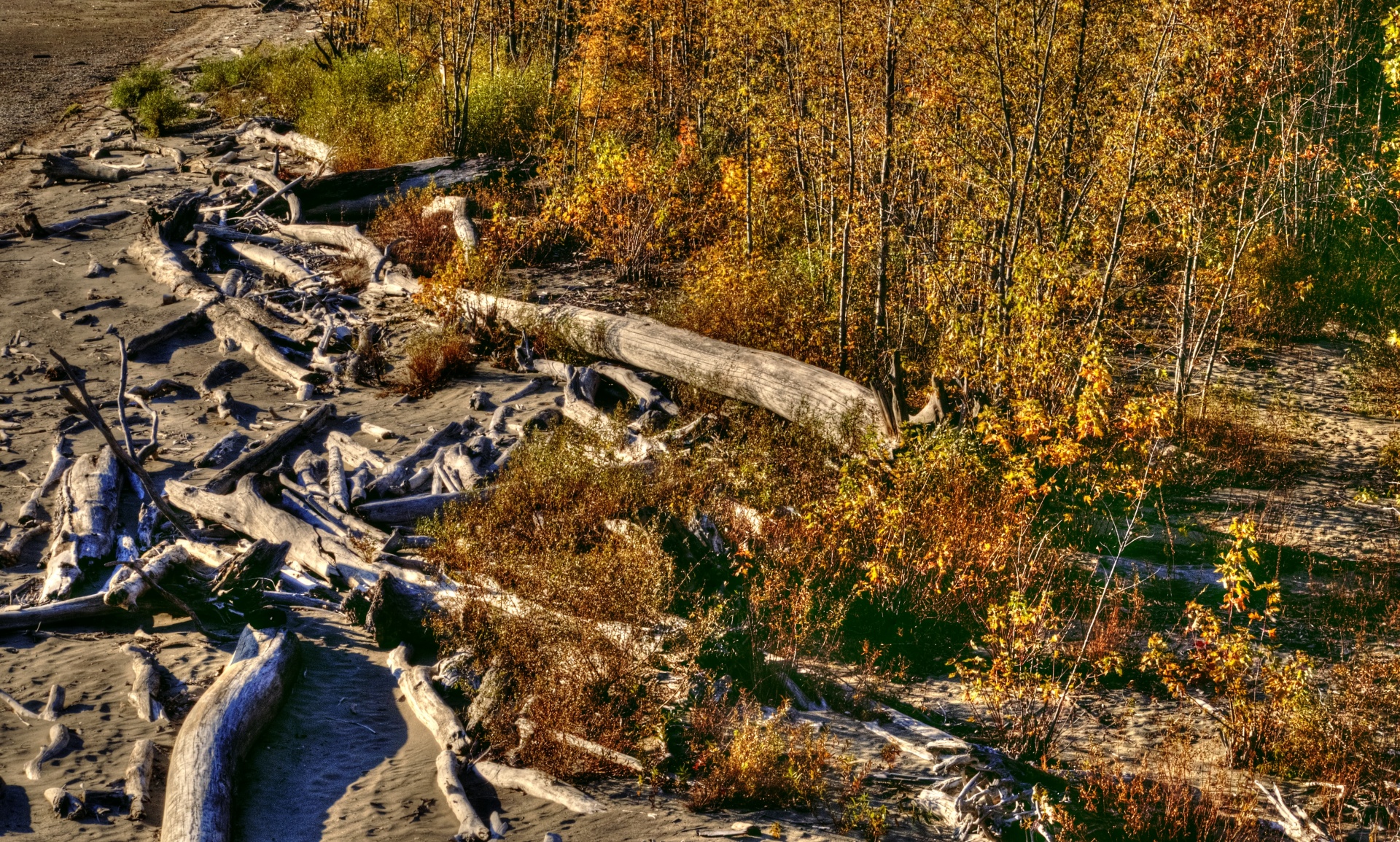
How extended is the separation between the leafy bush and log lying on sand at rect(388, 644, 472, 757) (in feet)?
70.3

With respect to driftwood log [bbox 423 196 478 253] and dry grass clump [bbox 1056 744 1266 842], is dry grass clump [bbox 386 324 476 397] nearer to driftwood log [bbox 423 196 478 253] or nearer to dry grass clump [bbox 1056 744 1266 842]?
driftwood log [bbox 423 196 478 253]

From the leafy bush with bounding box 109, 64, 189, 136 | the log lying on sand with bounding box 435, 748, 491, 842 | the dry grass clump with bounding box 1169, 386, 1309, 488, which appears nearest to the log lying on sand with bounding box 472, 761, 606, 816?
the log lying on sand with bounding box 435, 748, 491, 842

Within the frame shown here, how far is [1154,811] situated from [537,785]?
3945mm

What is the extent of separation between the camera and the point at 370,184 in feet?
63.6

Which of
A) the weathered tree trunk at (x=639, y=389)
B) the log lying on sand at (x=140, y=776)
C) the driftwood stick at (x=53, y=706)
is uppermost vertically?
the weathered tree trunk at (x=639, y=389)

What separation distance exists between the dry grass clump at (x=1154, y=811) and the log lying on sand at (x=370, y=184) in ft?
52.0

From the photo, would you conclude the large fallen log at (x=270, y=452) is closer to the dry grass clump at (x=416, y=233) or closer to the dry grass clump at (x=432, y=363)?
the dry grass clump at (x=432, y=363)

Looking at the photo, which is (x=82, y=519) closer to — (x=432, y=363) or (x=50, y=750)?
(x=50, y=750)

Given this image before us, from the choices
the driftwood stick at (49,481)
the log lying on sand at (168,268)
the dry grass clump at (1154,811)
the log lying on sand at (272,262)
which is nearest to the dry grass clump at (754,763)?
the dry grass clump at (1154,811)

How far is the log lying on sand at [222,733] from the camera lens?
6.09 m

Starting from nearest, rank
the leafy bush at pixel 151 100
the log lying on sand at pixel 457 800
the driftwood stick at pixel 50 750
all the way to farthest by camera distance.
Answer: the log lying on sand at pixel 457 800 < the driftwood stick at pixel 50 750 < the leafy bush at pixel 151 100

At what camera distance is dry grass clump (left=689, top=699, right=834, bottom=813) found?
21.0 feet

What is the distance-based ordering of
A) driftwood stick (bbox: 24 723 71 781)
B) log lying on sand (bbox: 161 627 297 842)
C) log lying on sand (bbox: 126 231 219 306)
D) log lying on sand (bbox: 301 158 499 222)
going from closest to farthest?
log lying on sand (bbox: 161 627 297 842)
driftwood stick (bbox: 24 723 71 781)
log lying on sand (bbox: 126 231 219 306)
log lying on sand (bbox: 301 158 499 222)

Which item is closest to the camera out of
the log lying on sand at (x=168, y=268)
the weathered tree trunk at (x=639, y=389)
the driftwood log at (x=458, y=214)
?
the weathered tree trunk at (x=639, y=389)
